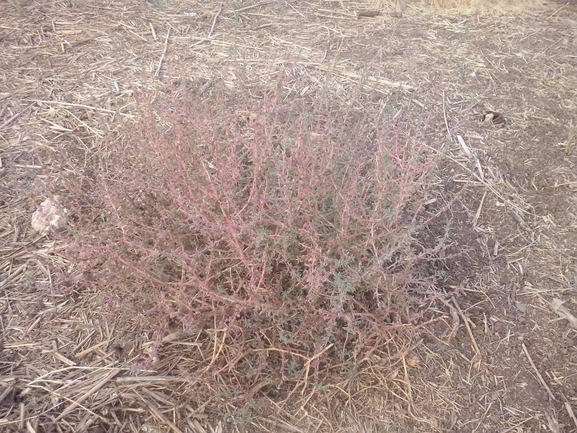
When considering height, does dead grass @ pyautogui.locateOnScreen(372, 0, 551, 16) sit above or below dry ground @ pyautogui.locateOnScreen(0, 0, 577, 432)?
above

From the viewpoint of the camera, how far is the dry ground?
1.80 m

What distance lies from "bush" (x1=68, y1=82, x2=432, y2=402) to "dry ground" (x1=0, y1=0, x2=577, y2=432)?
15cm

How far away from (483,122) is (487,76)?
431 mm

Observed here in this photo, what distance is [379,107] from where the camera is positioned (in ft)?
9.32

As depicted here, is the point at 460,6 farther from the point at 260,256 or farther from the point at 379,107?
the point at 260,256

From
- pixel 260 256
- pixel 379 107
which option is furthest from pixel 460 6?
pixel 260 256

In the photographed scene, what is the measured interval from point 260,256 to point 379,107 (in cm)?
133

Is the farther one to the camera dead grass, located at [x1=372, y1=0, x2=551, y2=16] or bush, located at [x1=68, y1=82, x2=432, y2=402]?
dead grass, located at [x1=372, y1=0, x2=551, y2=16]

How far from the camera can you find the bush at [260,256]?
1714 mm

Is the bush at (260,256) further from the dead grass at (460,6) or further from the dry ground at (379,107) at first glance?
the dead grass at (460,6)

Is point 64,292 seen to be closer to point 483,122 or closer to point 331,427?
point 331,427

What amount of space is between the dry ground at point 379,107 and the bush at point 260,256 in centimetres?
15

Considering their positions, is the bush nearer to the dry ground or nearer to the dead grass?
the dry ground

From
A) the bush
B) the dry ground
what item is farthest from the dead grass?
the bush
